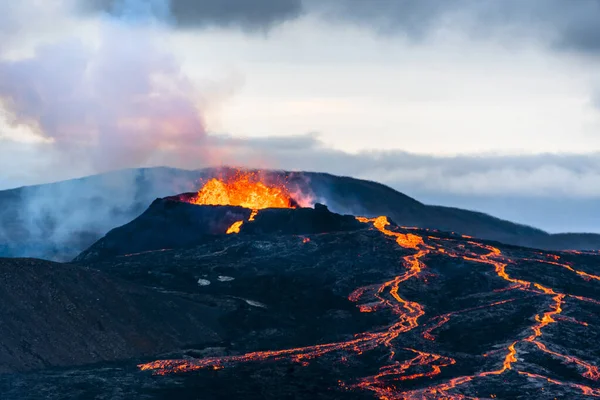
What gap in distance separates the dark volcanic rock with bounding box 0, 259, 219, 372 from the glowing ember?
70141mm

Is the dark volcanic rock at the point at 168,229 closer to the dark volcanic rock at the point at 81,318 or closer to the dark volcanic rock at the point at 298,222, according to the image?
the dark volcanic rock at the point at 298,222

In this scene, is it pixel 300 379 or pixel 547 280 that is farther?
pixel 547 280

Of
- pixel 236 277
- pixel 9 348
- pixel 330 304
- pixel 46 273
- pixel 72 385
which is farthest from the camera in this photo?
pixel 236 277

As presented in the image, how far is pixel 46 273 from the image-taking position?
343 feet

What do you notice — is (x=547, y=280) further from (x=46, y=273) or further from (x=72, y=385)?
(x=72, y=385)

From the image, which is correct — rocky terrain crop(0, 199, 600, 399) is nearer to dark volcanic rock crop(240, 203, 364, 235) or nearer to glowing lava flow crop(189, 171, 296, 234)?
dark volcanic rock crop(240, 203, 364, 235)

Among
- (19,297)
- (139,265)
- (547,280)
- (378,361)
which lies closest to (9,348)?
(19,297)

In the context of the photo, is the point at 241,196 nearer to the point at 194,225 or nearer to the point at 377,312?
the point at 194,225

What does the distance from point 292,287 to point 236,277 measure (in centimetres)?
857

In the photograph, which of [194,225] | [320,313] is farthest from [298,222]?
[320,313]

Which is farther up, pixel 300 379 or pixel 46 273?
pixel 46 273

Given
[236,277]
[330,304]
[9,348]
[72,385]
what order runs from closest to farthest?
1. [72,385]
2. [9,348]
3. [330,304]
4. [236,277]

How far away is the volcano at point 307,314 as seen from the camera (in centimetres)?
8462

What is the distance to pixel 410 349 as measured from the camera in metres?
100
